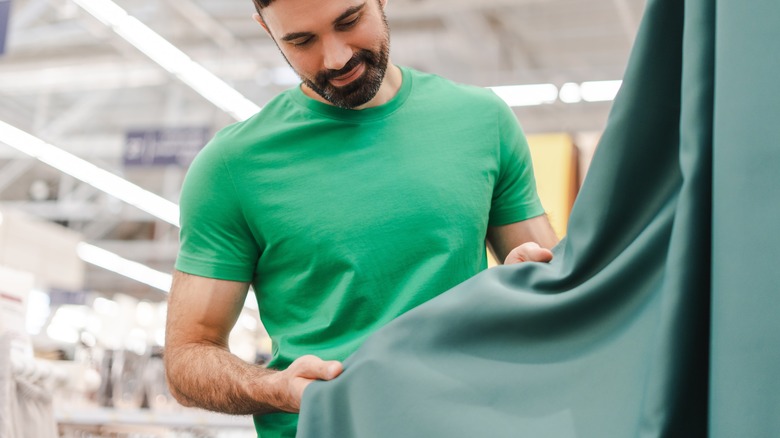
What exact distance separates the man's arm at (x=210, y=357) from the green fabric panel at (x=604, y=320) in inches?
12.5

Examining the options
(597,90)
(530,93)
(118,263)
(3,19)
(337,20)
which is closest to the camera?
(337,20)

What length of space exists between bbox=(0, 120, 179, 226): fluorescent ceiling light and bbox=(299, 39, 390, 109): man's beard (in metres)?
10.1

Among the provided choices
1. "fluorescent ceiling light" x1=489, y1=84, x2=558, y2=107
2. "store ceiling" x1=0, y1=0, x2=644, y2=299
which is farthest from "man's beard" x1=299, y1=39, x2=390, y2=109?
"store ceiling" x1=0, y1=0, x2=644, y2=299

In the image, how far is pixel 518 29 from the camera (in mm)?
13312

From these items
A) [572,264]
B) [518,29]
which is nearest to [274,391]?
[572,264]

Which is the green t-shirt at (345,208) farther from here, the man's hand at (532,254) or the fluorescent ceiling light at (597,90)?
the fluorescent ceiling light at (597,90)

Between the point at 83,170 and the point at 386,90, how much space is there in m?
10.9

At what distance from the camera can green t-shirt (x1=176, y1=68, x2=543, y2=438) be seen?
1.80m

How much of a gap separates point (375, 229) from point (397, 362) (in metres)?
0.57

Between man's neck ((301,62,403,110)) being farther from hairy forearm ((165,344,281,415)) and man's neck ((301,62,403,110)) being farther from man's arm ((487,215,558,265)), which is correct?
hairy forearm ((165,344,281,415))

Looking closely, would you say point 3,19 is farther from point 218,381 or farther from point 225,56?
point 225,56

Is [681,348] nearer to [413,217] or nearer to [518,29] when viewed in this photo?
[413,217]

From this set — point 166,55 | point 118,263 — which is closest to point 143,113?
point 118,263

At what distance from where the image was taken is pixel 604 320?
108cm
